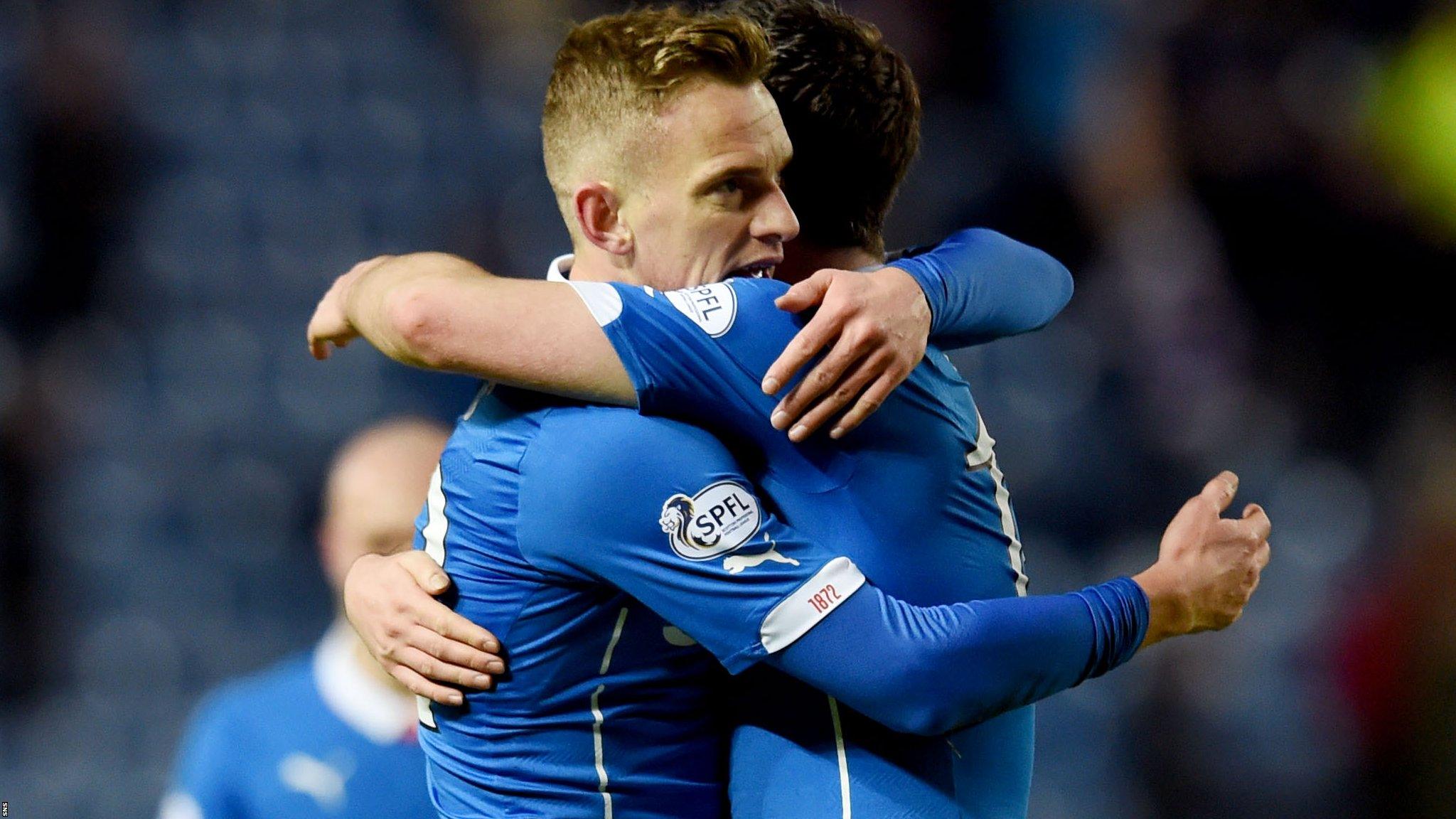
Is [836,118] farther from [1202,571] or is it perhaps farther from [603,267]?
[1202,571]

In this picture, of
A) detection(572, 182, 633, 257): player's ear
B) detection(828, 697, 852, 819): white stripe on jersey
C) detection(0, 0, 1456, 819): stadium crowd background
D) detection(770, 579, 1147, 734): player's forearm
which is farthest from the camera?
detection(0, 0, 1456, 819): stadium crowd background

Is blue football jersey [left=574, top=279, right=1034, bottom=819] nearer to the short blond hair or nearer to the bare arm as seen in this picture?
the bare arm

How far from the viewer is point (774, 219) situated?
6.64 feet

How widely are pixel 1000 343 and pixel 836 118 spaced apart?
3681 millimetres

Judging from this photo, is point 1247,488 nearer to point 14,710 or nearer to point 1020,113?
point 1020,113

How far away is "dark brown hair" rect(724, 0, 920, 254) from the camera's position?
2.25 metres

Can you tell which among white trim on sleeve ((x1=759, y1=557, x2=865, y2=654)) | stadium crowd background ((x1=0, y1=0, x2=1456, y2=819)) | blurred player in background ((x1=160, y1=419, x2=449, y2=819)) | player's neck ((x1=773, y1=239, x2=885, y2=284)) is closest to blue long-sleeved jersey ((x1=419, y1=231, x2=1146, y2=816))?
white trim on sleeve ((x1=759, y1=557, x2=865, y2=654))

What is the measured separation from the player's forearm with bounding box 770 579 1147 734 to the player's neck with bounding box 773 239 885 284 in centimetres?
63

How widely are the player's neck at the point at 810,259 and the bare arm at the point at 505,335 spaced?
0.49 metres

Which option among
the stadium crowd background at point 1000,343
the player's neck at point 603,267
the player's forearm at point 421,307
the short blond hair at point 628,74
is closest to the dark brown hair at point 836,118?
the short blond hair at point 628,74

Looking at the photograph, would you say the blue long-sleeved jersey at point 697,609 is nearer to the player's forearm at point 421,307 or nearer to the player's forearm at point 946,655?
the player's forearm at point 946,655

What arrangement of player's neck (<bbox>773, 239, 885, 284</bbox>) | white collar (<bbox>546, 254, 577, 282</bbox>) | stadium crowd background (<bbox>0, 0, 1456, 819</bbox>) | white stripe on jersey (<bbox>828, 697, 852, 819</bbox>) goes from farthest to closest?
stadium crowd background (<bbox>0, 0, 1456, 819</bbox>) → player's neck (<bbox>773, 239, 885, 284</bbox>) → white collar (<bbox>546, 254, 577, 282</bbox>) → white stripe on jersey (<bbox>828, 697, 852, 819</bbox>)

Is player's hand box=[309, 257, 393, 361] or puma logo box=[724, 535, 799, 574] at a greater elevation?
player's hand box=[309, 257, 393, 361]

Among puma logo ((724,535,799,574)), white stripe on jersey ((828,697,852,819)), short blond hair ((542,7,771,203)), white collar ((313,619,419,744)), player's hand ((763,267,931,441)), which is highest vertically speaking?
short blond hair ((542,7,771,203))
